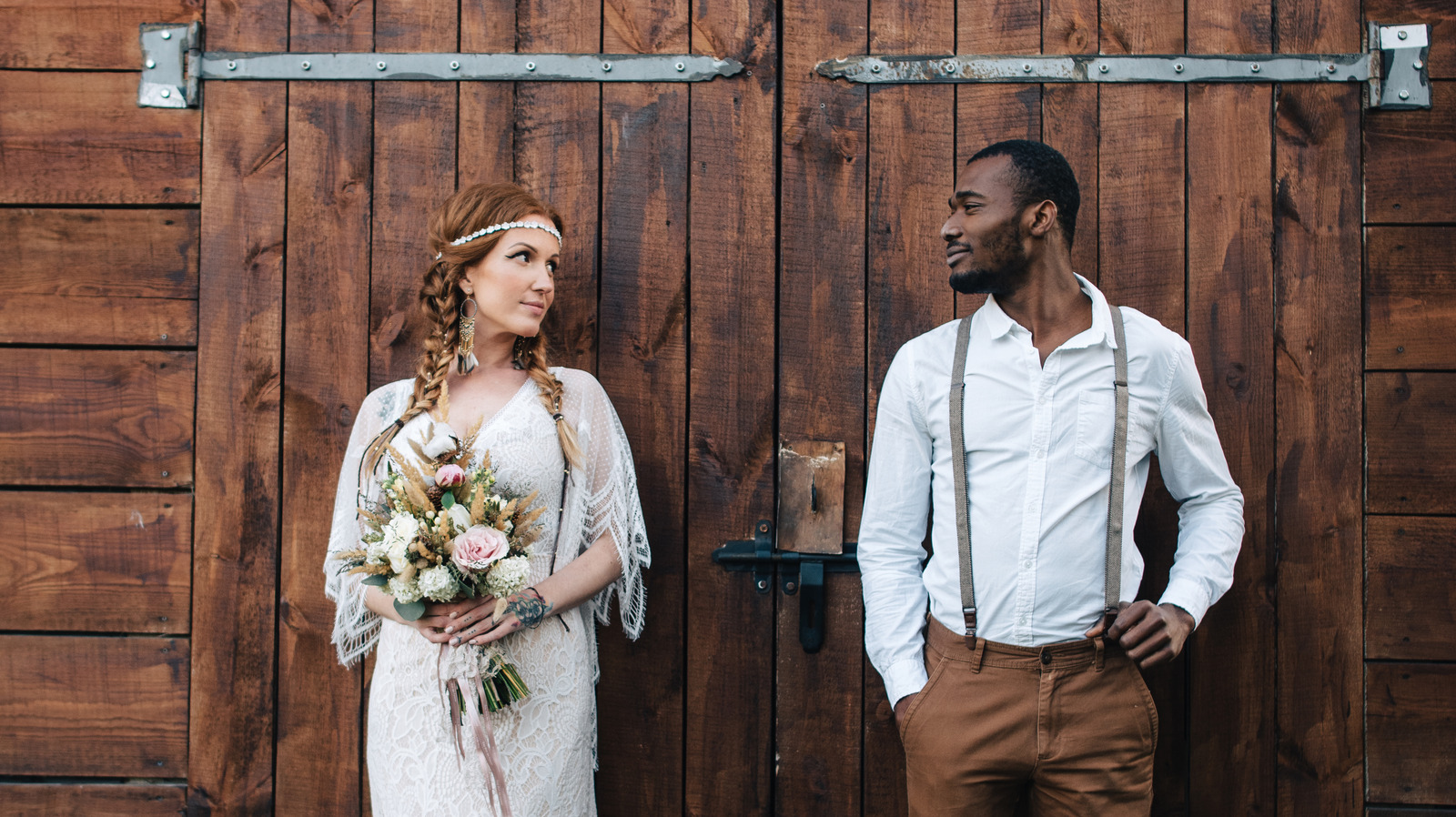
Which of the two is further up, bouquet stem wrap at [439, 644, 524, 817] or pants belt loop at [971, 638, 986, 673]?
pants belt loop at [971, 638, 986, 673]

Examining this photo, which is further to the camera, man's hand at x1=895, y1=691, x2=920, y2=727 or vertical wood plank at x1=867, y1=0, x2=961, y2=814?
vertical wood plank at x1=867, y1=0, x2=961, y2=814

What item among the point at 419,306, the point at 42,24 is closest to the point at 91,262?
the point at 42,24

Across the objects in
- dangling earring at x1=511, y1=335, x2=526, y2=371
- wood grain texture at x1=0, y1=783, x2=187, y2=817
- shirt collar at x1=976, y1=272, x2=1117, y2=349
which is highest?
shirt collar at x1=976, y1=272, x2=1117, y2=349

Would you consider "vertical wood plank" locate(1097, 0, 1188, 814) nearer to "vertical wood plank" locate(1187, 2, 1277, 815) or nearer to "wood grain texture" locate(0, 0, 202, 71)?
"vertical wood plank" locate(1187, 2, 1277, 815)

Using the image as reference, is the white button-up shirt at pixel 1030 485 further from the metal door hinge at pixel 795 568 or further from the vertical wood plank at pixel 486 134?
the vertical wood plank at pixel 486 134

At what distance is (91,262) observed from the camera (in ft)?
7.48

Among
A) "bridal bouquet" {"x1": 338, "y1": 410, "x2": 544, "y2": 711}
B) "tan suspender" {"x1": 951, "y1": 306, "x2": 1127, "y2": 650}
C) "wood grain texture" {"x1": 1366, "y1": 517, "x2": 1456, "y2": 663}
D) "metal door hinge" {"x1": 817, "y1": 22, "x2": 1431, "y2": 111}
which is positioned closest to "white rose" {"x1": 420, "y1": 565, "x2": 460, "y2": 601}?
"bridal bouquet" {"x1": 338, "y1": 410, "x2": 544, "y2": 711}

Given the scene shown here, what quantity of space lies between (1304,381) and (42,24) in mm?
3357

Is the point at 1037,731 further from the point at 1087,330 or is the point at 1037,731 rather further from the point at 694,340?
the point at 694,340

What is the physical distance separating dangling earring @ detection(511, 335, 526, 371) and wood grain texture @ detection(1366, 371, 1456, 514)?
6.78ft

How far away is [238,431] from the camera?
225 centimetres

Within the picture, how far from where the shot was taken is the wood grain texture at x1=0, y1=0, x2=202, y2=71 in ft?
7.50

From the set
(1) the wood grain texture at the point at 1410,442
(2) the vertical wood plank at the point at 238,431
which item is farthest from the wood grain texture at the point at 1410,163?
(2) the vertical wood plank at the point at 238,431

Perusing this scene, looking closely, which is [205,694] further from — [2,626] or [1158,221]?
[1158,221]
